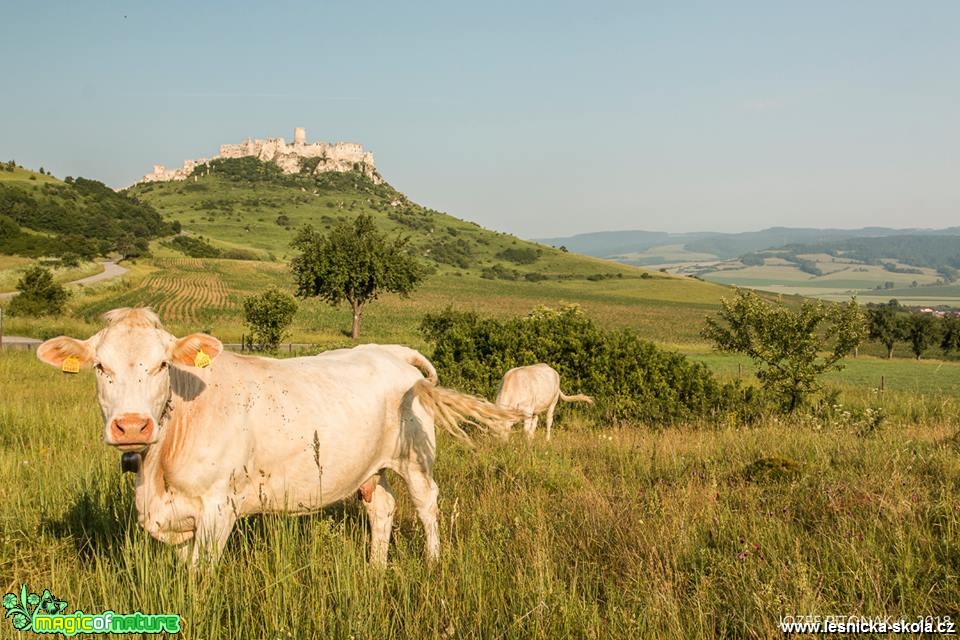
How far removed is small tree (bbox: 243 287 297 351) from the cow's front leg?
3433cm

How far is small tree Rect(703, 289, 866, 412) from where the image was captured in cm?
1647

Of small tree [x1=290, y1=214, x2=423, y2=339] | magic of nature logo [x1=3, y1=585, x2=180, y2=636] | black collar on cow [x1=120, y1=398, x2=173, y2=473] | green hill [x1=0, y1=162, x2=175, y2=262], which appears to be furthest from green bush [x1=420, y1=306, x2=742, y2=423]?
green hill [x1=0, y1=162, x2=175, y2=262]

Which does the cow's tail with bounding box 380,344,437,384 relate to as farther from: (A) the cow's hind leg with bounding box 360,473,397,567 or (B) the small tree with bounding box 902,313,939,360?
(B) the small tree with bounding box 902,313,939,360

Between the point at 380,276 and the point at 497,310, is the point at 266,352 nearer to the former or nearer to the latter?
the point at 380,276

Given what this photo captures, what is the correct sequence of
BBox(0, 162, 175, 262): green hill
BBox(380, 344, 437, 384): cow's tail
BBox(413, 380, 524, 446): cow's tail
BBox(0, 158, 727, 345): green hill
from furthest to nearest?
1. BBox(0, 162, 175, 262): green hill
2. BBox(0, 158, 727, 345): green hill
3. BBox(380, 344, 437, 384): cow's tail
4. BBox(413, 380, 524, 446): cow's tail

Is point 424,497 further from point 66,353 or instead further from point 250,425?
point 66,353

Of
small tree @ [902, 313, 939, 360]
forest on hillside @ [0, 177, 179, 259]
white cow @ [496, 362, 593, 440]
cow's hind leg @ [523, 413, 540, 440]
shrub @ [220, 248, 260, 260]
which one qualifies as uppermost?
forest on hillside @ [0, 177, 179, 259]

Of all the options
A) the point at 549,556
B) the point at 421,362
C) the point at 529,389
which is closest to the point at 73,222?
the point at 529,389

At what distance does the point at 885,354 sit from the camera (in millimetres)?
69750

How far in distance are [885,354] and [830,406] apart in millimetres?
65360

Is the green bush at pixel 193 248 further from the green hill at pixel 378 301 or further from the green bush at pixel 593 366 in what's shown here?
the green bush at pixel 593 366

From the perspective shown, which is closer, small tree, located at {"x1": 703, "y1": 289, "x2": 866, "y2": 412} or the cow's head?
the cow's head

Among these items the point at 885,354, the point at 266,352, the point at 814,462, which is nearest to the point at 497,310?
the point at 885,354

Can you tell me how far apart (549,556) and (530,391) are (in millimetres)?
8396
